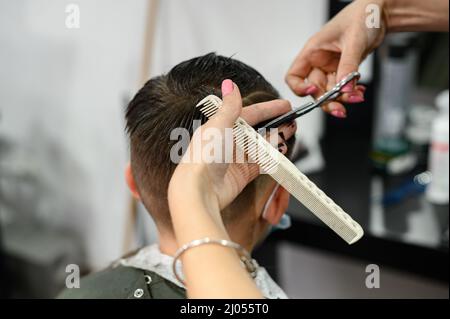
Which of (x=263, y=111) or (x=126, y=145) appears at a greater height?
(x=263, y=111)

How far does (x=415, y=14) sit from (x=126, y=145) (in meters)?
1.07

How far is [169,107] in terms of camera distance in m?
1.07

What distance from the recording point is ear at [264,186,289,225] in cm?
118

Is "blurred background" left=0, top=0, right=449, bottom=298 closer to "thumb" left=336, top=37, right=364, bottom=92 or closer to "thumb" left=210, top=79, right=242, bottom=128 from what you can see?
"thumb" left=336, top=37, right=364, bottom=92

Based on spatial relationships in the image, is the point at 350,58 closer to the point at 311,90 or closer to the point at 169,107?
the point at 311,90

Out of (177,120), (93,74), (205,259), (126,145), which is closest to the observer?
(205,259)

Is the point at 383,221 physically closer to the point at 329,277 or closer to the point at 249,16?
the point at 329,277

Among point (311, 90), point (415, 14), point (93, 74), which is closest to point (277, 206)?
point (311, 90)

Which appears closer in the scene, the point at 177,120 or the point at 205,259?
the point at 205,259

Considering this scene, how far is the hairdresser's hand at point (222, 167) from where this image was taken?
764 mm

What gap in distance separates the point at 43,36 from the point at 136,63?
39 cm

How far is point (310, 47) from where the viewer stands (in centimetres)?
137

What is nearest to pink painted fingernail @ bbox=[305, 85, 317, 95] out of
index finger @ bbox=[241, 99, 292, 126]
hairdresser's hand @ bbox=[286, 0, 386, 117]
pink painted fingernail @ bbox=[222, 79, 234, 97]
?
hairdresser's hand @ bbox=[286, 0, 386, 117]

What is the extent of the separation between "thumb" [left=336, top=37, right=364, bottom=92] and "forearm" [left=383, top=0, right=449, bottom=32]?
207mm
